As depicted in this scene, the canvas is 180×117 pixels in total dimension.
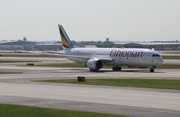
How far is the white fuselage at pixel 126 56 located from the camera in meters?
78.1

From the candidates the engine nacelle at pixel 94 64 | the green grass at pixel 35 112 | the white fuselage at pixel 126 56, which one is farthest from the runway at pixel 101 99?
the engine nacelle at pixel 94 64

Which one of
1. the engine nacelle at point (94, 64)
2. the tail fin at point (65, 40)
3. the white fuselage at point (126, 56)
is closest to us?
the white fuselage at point (126, 56)

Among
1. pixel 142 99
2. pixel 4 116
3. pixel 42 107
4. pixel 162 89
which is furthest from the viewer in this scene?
pixel 162 89

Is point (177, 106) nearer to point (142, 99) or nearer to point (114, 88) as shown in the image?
point (142, 99)

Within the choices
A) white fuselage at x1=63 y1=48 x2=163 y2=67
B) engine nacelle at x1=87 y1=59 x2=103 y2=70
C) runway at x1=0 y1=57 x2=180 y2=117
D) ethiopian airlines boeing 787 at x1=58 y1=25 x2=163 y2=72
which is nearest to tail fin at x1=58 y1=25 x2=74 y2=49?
ethiopian airlines boeing 787 at x1=58 y1=25 x2=163 y2=72

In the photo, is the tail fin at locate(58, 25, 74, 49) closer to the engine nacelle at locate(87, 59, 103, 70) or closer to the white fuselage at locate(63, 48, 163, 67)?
the white fuselage at locate(63, 48, 163, 67)

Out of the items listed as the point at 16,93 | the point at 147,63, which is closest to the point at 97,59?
the point at 147,63

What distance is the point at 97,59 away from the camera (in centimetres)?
8144

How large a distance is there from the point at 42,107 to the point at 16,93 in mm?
9030

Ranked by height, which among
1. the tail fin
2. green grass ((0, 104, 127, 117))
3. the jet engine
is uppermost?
the tail fin

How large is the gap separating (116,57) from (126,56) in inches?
91.6

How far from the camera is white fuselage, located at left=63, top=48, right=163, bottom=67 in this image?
7812cm

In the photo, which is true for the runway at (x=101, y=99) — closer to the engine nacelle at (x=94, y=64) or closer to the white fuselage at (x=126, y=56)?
the white fuselage at (x=126, y=56)

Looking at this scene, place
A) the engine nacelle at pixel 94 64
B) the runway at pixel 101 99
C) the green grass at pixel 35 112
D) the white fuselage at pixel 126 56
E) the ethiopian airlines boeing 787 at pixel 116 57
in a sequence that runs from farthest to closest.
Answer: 1. the engine nacelle at pixel 94 64
2. the ethiopian airlines boeing 787 at pixel 116 57
3. the white fuselage at pixel 126 56
4. the runway at pixel 101 99
5. the green grass at pixel 35 112
